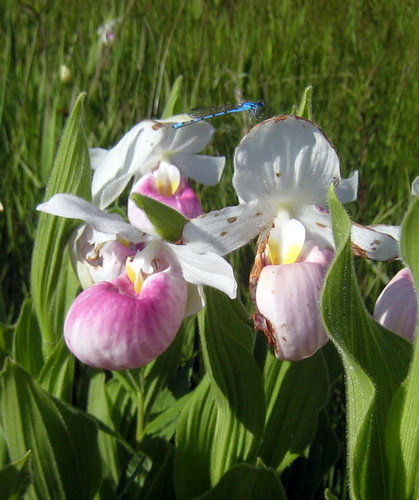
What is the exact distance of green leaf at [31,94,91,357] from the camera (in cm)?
116

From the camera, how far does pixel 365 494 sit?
2.53 ft

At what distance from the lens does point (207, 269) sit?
3.30 ft

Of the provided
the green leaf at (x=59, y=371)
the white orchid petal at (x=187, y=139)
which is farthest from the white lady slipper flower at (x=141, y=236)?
the white orchid petal at (x=187, y=139)

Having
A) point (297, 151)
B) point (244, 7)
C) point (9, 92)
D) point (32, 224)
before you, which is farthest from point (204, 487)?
point (244, 7)

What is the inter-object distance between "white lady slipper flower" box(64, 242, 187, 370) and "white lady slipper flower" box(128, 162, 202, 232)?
1.53 ft

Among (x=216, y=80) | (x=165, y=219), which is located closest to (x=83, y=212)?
(x=165, y=219)

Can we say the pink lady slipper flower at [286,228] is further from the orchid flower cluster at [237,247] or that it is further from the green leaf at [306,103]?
the green leaf at [306,103]

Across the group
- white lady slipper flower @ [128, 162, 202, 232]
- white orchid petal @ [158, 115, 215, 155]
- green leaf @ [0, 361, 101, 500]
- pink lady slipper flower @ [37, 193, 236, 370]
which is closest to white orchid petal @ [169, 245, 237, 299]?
pink lady slipper flower @ [37, 193, 236, 370]

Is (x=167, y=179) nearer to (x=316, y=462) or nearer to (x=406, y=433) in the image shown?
(x=316, y=462)

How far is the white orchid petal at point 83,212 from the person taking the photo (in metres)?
0.95

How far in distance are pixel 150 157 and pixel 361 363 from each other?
101 cm

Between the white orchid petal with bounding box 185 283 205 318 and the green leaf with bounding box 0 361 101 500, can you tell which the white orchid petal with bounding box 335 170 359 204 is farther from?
the green leaf with bounding box 0 361 101 500

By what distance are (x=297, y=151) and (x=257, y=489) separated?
23.2 inches

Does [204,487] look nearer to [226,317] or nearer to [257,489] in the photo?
[257,489]
